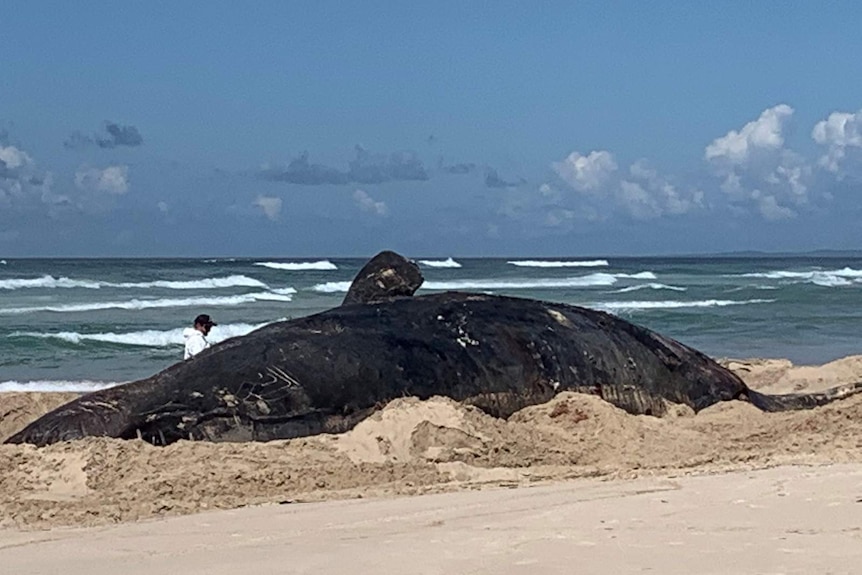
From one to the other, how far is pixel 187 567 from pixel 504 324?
4.67 m

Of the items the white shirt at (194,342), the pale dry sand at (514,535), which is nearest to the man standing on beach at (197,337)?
the white shirt at (194,342)

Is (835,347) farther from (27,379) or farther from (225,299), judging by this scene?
(225,299)

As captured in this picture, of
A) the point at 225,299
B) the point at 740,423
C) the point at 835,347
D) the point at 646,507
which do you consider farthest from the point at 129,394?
the point at 225,299

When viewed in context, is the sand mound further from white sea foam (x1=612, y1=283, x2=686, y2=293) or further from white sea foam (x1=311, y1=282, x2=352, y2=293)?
white sea foam (x1=612, y1=283, x2=686, y2=293)

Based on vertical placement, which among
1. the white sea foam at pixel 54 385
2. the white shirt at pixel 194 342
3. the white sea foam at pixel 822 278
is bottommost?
the white sea foam at pixel 54 385

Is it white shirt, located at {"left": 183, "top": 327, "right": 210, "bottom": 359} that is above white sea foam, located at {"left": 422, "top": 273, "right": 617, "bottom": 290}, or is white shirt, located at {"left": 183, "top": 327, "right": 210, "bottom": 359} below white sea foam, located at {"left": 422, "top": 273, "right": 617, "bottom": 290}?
above

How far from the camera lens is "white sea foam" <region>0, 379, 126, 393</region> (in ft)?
46.0

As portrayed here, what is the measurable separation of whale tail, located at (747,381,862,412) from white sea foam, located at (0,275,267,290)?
35140mm

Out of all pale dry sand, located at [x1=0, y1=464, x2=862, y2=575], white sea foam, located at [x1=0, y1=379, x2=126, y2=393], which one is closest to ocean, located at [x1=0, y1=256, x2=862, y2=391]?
white sea foam, located at [x1=0, y1=379, x2=126, y2=393]

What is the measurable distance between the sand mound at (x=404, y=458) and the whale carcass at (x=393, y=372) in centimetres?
25

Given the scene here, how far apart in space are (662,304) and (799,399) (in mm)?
24403

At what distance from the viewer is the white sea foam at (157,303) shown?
31.1 metres

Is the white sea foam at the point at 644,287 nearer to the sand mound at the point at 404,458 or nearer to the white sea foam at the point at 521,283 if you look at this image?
the white sea foam at the point at 521,283

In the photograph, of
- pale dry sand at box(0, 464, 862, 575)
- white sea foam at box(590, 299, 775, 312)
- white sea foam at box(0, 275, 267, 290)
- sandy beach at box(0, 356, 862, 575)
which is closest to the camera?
pale dry sand at box(0, 464, 862, 575)
